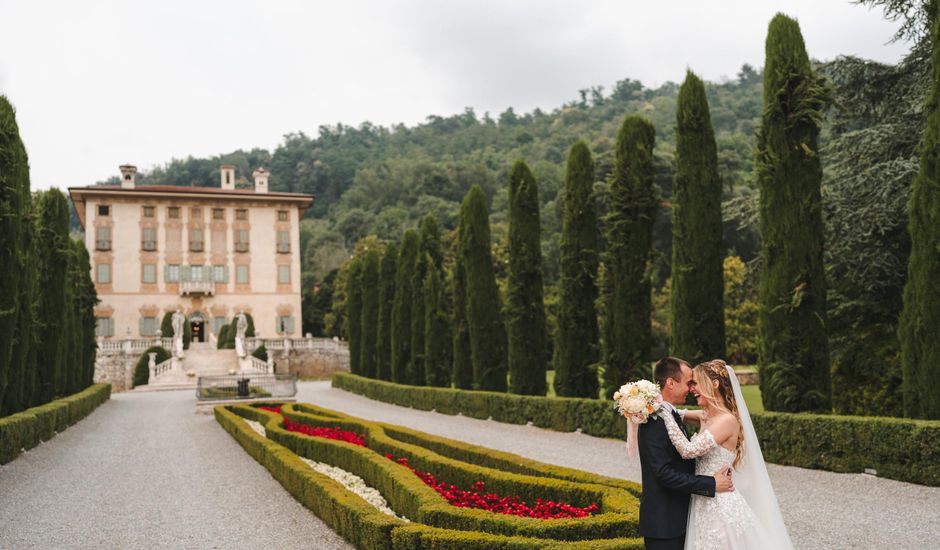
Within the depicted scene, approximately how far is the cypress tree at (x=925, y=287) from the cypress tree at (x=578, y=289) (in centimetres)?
712

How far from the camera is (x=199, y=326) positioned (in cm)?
4872

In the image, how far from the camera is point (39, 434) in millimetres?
14383

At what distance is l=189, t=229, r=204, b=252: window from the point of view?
49250 mm

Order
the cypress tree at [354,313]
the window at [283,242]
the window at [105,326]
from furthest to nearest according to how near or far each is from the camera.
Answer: the window at [283,242] → the window at [105,326] → the cypress tree at [354,313]

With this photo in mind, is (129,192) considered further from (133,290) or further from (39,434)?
(39,434)

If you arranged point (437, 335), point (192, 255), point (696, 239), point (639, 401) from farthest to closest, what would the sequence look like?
point (192, 255)
point (437, 335)
point (696, 239)
point (639, 401)

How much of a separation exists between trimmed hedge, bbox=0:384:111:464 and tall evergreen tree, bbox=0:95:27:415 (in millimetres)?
580

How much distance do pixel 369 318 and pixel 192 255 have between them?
2308cm

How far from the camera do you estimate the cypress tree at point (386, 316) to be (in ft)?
93.2

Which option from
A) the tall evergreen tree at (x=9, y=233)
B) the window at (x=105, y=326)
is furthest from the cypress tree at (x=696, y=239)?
the window at (x=105, y=326)

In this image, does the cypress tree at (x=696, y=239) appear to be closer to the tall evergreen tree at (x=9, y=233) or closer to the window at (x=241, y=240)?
the tall evergreen tree at (x=9, y=233)

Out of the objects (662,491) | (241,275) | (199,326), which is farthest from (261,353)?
(662,491)

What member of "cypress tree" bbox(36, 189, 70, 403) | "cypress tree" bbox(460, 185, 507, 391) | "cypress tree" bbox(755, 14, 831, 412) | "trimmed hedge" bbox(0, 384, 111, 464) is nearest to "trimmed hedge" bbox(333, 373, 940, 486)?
"cypress tree" bbox(755, 14, 831, 412)

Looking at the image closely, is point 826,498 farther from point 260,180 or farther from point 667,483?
point 260,180
